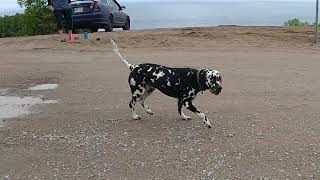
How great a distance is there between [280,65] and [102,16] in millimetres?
9294

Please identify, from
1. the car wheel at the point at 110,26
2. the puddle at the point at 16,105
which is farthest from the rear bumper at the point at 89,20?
the puddle at the point at 16,105

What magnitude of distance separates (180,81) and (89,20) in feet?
45.9

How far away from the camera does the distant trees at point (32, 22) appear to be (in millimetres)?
28688

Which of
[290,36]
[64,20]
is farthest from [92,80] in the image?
[290,36]

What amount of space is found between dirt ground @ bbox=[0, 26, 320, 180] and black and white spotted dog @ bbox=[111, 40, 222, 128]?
42 centimetres

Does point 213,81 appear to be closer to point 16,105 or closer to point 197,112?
point 197,112

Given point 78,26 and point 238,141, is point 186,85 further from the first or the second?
point 78,26

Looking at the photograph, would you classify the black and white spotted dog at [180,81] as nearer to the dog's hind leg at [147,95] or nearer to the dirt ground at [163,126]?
the dog's hind leg at [147,95]

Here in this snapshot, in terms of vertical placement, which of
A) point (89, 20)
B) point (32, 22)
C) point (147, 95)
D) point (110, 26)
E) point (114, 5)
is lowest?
point (32, 22)

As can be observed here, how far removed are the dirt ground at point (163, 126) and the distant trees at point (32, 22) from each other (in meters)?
13.3

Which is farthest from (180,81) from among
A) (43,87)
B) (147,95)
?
(43,87)

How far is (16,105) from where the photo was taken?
9.80 metres

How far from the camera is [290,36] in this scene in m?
19.3

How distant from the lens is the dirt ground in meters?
6.60
